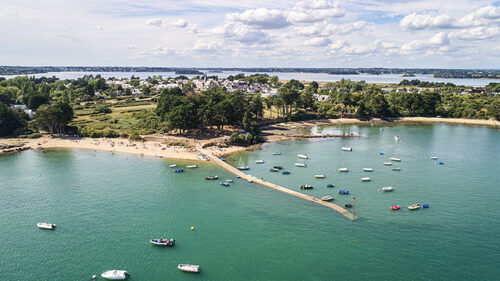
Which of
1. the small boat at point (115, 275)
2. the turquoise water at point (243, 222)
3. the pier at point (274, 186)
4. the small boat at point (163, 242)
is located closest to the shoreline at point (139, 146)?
the pier at point (274, 186)

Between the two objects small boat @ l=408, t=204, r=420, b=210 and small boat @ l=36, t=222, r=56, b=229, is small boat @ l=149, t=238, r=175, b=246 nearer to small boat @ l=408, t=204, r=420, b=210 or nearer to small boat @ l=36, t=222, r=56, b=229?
small boat @ l=36, t=222, r=56, b=229

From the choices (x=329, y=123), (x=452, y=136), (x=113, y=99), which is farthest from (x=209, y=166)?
(x=113, y=99)

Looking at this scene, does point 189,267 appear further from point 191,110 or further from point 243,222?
point 191,110

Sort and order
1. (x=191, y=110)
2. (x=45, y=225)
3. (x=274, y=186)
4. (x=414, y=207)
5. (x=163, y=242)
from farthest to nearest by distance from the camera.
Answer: (x=191, y=110) → (x=274, y=186) → (x=414, y=207) → (x=45, y=225) → (x=163, y=242)

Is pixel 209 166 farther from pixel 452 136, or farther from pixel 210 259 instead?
pixel 452 136

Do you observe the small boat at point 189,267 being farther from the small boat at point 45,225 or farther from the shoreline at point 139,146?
the shoreline at point 139,146

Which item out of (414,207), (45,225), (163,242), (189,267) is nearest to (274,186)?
(414,207)

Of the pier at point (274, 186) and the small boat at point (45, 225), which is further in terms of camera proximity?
the pier at point (274, 186)
